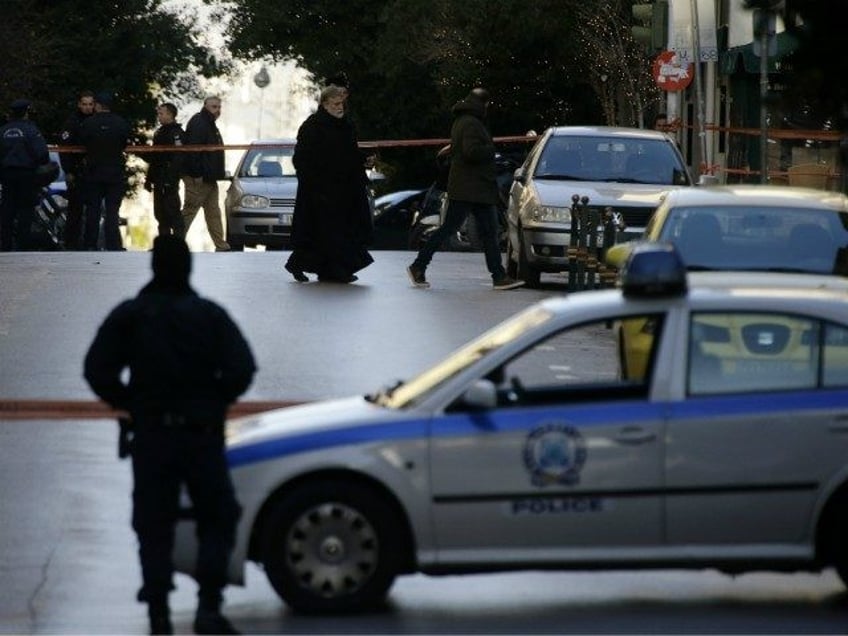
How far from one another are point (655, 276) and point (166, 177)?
22.5 meters

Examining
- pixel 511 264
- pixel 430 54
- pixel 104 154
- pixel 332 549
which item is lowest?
pixel 511 264

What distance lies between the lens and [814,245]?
51.8ft

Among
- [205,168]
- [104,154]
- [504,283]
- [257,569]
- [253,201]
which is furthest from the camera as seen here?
[253,201]

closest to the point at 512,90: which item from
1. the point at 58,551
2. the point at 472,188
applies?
the point at 472,188

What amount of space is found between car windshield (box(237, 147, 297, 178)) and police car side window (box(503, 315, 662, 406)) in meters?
16.5

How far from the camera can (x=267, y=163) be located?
3650 centimetres

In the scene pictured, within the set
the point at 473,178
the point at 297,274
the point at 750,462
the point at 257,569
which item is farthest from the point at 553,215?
the point at 750,462

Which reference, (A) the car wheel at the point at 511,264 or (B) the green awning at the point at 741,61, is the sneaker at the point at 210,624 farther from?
(B) the green awning at the point at 741,61

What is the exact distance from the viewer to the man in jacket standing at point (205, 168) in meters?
31.7

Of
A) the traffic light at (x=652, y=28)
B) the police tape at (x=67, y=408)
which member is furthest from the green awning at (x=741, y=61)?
the police tape at (x=67, y=408)

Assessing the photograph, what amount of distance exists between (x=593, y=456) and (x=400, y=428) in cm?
79

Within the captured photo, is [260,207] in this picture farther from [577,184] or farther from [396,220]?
[577,184]

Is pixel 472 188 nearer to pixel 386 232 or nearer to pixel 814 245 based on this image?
pixel 814 245

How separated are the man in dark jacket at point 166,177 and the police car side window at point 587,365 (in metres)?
13.2
